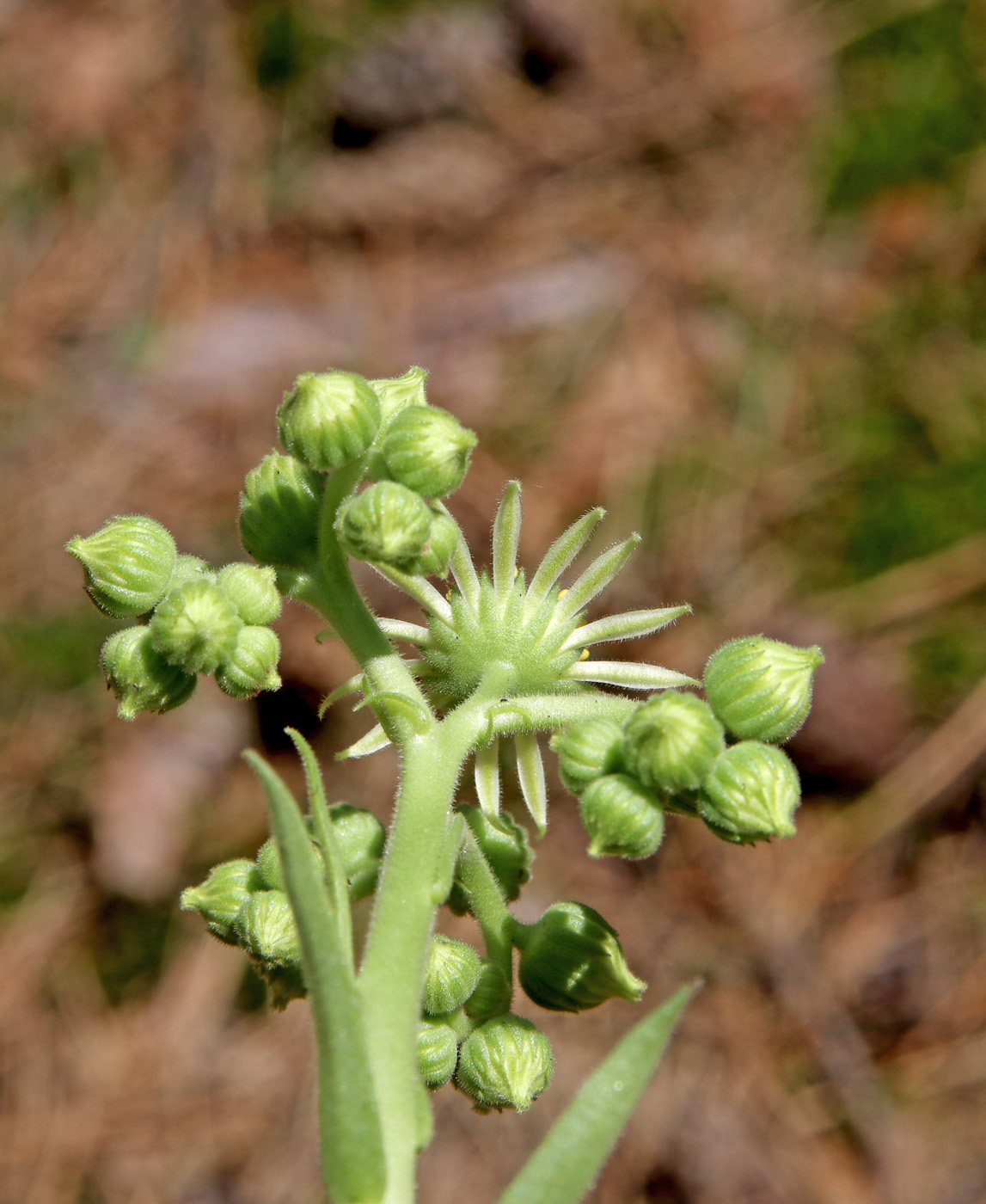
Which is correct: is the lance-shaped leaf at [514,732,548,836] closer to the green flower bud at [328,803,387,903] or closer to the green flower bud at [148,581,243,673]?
the green flower bud at [328,803,387,903]

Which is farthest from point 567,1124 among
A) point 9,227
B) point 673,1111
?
point 9,227

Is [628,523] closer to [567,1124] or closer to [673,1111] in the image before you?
[673,1111]

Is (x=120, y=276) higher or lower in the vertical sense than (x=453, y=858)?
lower

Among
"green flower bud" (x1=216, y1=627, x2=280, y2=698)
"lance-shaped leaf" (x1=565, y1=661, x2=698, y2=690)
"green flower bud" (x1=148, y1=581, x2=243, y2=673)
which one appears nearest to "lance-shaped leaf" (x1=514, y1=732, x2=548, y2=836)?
"lance-shaped leaf" (x1=565, y1=661, x2=698, y2=690)

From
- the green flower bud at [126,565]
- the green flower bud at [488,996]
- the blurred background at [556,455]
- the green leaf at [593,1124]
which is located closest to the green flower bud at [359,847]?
the green flower bud at [488,996]

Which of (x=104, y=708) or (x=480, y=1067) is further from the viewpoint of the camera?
(x=104, y=708)

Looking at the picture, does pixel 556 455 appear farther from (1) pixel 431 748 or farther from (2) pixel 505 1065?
(2) pixel 505 1065

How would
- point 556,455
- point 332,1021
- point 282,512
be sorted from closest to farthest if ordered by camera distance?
point 332,1021 → point 282,512 → point 556,455

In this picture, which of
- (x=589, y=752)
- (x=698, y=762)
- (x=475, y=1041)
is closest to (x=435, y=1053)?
(x=475, y=1041)
